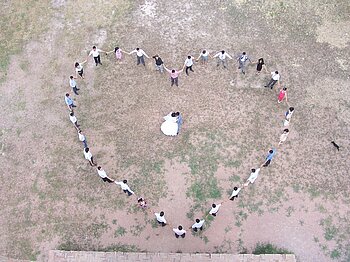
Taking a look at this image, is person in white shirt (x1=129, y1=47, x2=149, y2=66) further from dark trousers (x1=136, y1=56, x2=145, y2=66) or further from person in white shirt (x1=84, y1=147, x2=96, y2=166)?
person in white shirt (x1=84, y1=147, x2=96, y2=166)

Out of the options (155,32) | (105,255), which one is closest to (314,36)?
(155,32)

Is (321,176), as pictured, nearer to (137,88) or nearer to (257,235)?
(257,235)

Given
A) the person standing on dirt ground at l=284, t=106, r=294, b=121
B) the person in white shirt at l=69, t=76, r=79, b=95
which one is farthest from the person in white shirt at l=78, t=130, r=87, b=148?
the person standing on dirt ground at l=284, t=106, r=294, b=121

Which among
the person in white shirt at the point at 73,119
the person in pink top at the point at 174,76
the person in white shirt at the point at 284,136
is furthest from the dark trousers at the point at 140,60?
the person in white shirt at the point at 284,136

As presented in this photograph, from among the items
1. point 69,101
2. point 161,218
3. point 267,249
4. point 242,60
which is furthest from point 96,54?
point 267,249

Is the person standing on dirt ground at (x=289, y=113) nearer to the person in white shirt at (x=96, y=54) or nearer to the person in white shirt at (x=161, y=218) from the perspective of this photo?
the person in white shirt at (x=161, y=218)
